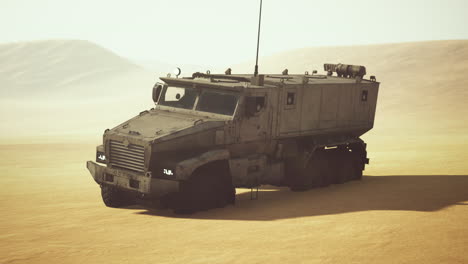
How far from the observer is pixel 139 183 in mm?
11547

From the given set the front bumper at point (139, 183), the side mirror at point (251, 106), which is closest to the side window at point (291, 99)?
the side mirror at point (251, 106)

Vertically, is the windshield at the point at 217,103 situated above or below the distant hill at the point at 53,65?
above

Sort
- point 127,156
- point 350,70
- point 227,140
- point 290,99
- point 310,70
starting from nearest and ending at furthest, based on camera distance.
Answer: point 127,156
point 227,140
point 290,99
point 350,70
point 310,70

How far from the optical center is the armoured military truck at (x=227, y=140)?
38.4ft

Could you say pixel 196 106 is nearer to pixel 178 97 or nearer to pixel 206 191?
pixel 178 97

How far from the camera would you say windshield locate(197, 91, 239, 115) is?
12.8m

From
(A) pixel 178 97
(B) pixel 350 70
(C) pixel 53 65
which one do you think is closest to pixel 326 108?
(B) pixel 350 70

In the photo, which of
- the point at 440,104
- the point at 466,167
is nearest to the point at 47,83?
the point at 440,104

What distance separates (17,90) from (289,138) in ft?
317

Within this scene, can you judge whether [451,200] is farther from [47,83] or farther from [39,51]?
[39,51]

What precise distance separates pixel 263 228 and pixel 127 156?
3186 millimetres

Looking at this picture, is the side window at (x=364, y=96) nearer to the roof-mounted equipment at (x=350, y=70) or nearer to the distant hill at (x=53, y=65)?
the roof-mounted equipment at (x=350, y=70)

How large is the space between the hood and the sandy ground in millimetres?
1520

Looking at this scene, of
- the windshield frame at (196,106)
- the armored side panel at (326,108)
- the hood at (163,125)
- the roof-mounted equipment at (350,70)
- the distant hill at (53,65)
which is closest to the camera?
the hood at (163,125)
